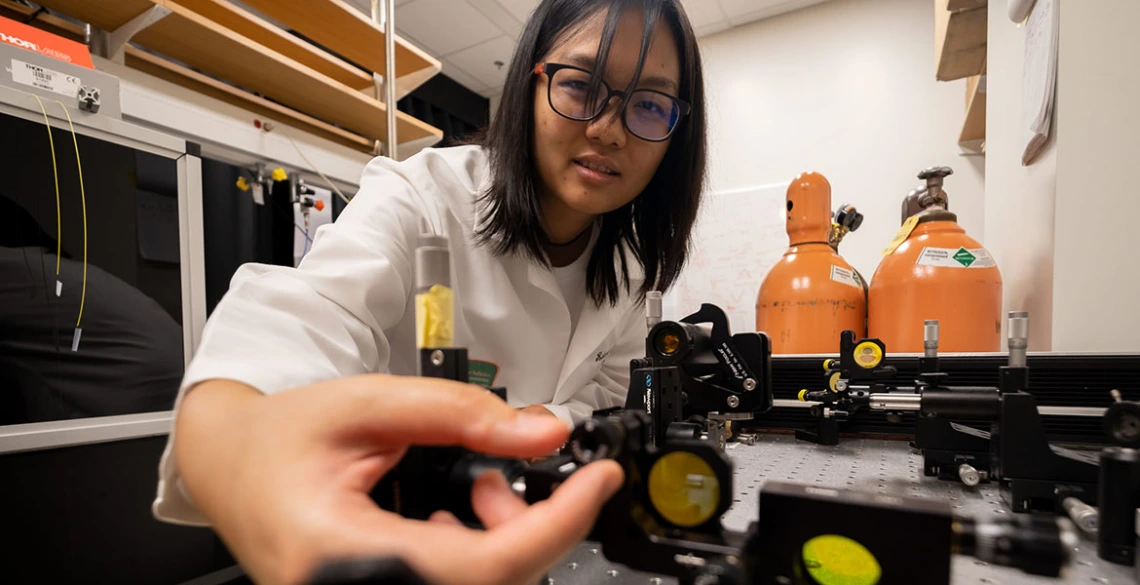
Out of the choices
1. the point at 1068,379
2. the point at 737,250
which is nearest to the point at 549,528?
the point at 1068,379

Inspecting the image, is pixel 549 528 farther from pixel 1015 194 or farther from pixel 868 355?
pixel 1015 194

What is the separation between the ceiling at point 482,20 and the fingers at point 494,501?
2571mm

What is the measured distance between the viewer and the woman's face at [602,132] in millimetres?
691

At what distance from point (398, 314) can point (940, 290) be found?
1209mm

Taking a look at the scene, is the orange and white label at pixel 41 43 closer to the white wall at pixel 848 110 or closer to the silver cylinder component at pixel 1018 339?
the silver cylinder component at pixel 1018 339

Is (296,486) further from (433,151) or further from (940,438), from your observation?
(940,438)

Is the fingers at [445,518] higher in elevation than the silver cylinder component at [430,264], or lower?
lower

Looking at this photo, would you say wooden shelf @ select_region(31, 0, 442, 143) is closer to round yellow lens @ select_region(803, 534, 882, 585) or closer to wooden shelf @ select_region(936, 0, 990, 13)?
round yellow lens @ select_region(803, 534, 882, 585)

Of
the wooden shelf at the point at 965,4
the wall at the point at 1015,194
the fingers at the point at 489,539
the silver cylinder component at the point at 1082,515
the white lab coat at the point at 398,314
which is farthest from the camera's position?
the wooden shelf at the point at 965,4

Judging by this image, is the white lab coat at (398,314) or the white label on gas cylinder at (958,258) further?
the white label on gas cylinder at (958,258)

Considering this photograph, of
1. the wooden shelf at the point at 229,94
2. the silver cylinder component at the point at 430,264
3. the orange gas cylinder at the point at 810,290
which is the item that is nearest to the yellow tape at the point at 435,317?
the silver cylinder component at the point at 430,264

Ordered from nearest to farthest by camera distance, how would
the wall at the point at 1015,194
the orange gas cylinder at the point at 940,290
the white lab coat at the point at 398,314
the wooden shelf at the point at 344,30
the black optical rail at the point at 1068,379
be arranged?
the white lab coat at the point at 398,314 → the black optical rail at the point at 1068,379 → the wall at the point at 1015,194 → the orange gas cylinder at the point at 940,290 → the wooden shelf at the point at 344,30

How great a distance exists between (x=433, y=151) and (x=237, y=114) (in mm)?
1230

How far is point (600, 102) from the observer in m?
0.69
